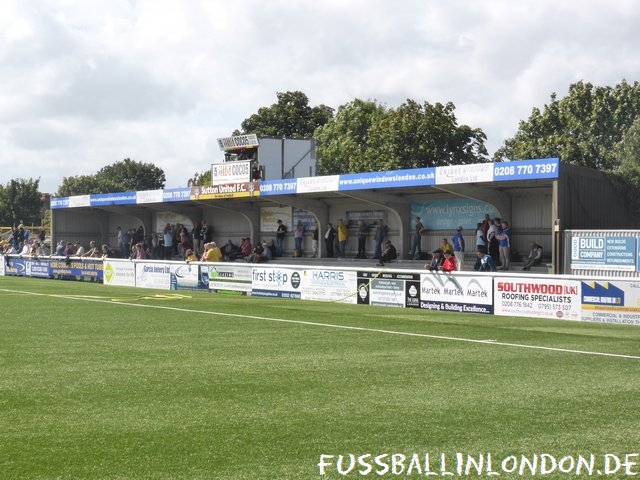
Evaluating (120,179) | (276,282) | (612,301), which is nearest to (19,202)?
(120,179)

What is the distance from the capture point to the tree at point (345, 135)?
6688 centimetres

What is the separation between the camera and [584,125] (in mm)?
53000

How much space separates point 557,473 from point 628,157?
40.5m

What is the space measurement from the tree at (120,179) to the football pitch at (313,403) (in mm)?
105125

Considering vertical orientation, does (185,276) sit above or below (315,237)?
below

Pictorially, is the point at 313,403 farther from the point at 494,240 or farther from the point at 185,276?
the point at 185,276

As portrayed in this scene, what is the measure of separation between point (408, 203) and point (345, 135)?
33.1 m

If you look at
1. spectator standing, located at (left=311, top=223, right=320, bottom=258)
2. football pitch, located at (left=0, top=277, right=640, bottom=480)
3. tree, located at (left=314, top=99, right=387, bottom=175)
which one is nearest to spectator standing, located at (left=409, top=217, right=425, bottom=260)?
spectator standing, located at (left=311, top=223, right=320, bottom=258)

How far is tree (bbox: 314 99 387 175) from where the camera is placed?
66.9 metres

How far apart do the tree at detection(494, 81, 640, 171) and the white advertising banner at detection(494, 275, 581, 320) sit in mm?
29950

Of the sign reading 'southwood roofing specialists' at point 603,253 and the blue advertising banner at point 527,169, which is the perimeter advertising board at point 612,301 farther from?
the blue advertising banner at point 527,169

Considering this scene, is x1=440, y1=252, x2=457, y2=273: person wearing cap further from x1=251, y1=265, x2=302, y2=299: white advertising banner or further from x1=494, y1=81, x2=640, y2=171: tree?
x1=494, y1=81, x2=640, y2=171: tree

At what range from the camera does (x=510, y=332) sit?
1602 cm

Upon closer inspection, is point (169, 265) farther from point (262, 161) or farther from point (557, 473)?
point (557, 473)
